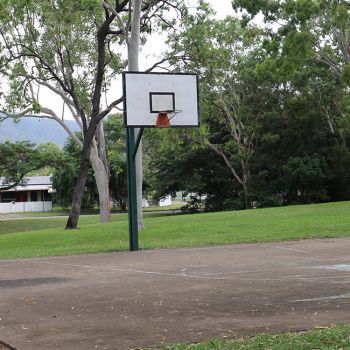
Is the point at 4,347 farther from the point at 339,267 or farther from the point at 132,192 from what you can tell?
the point at 132,192

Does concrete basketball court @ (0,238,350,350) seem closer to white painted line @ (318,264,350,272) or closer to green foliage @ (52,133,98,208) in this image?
white painted line @ (318,264,350,272)

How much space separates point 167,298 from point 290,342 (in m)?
3.41

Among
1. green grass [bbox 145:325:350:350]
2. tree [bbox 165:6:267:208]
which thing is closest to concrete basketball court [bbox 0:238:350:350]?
green grass [bbox 145:325:350:350]

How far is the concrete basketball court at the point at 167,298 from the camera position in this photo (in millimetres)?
6629

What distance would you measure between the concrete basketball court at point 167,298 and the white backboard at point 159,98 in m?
4.47

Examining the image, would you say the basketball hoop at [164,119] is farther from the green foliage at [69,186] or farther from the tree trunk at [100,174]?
the green foliage at [69,186]

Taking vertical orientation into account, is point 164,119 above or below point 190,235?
above

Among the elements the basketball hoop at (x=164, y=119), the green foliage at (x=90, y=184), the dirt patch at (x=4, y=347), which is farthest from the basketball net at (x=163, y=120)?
the green foliage at (x=90, y=184)

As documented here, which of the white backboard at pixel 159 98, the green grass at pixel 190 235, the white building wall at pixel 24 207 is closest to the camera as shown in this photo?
the white backboard at pixel 159 98

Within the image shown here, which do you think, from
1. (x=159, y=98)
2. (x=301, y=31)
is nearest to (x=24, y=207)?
(x=301, y=31)

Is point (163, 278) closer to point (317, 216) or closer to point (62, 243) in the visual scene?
point (62, 243)

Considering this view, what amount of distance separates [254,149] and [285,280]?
38.6 meters

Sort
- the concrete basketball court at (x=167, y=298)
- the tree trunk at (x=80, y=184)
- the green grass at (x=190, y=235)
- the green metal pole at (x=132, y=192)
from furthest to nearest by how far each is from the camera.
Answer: the tree trunk at (x=80, y=184) → the green grass at (x=190, y=235) → the green metal pole at (x=132, y=192) → the concrete basketball court at (x=167, y=298)

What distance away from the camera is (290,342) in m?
5.75
